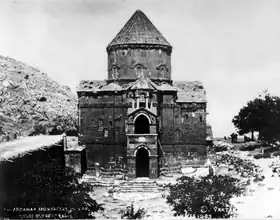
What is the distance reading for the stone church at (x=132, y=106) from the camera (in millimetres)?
34969

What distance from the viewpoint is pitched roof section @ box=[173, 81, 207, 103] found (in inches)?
1459

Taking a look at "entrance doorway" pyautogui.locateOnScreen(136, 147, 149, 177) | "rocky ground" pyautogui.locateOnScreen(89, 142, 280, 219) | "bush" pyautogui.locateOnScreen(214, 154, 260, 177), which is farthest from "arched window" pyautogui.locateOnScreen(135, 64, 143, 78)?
"bush" pyautogui.locateOnScreen(214, 154, 260, 177)

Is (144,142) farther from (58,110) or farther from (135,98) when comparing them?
(58,110)

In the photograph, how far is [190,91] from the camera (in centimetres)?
3812

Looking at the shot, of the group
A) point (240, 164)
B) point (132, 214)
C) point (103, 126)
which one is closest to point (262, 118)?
point (240, 164)

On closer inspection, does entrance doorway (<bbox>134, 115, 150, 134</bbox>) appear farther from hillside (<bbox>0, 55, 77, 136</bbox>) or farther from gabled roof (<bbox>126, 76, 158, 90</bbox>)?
hillside (<bbox>0, 55, 77, 136</bbox>)

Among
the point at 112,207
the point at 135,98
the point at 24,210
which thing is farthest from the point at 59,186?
the point at 135,98

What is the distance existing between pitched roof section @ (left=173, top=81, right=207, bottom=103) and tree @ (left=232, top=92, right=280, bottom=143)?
275 inches

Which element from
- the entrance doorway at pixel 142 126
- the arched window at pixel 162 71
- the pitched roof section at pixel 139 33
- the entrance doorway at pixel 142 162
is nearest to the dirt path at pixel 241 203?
the entrance doorway at pixel 142 162

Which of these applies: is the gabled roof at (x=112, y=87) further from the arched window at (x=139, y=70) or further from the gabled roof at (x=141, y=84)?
the arched window at (x=139, y=70)

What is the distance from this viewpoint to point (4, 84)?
70.1m

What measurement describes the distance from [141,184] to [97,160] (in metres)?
5.93

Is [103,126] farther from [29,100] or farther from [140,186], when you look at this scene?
[29,100]

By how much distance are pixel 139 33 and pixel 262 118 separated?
18.7 m
